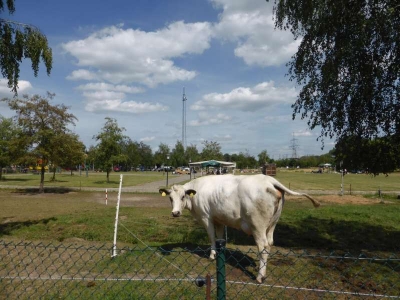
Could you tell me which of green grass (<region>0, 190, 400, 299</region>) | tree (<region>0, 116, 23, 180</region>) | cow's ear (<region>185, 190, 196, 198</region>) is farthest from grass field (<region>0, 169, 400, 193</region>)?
cow's ear (<region>185, 190, 196, 198</region>)

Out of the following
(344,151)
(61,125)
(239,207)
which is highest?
(61,125)

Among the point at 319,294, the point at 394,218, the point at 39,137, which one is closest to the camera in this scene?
the point at 319,294

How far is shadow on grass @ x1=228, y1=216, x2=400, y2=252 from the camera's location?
10150mm

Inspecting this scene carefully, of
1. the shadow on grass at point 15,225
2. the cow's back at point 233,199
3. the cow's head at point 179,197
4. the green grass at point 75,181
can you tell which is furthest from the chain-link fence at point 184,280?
the green grass at point 75,181

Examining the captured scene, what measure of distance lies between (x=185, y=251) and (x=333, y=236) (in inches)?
349

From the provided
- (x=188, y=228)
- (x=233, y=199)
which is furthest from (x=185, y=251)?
(x=188, y=228)

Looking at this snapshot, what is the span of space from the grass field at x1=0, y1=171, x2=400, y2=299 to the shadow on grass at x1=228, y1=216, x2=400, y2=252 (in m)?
0.03

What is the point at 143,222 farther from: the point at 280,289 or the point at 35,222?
the point at 280,289

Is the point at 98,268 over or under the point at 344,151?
under

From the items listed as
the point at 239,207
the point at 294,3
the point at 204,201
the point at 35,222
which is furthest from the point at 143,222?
the point at 294,3

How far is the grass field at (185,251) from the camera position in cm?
618

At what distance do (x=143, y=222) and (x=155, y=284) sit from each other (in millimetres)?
6956

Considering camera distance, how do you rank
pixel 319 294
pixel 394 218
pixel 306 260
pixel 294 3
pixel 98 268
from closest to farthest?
pixel 319 294 → pixel 98 268 → pixel 306 260 → pixel 294 3 → pixel 394 218

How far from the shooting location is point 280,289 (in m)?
6.35
